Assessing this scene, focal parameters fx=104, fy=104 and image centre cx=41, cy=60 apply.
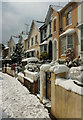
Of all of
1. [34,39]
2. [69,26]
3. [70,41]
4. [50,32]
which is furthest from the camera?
[34,39]

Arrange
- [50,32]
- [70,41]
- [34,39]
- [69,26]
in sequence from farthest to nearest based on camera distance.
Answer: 1. [34,39]
2. [50,32]
3. [69,26]
4. [70,41]

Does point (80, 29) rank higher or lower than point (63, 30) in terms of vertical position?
lower

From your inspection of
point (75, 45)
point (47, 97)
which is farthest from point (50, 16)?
point (47, 97)

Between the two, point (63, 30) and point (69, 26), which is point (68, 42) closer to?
point (69, 26)

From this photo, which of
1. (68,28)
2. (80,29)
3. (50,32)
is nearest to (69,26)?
(68,28)

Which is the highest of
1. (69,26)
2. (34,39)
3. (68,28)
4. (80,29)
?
(34,39)

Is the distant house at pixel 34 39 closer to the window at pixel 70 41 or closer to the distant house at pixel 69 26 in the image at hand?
the distant house at pixel 69 26

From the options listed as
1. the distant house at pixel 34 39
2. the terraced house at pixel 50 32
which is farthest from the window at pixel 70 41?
the distant house at pixel 34 39

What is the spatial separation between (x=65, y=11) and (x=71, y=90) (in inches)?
440

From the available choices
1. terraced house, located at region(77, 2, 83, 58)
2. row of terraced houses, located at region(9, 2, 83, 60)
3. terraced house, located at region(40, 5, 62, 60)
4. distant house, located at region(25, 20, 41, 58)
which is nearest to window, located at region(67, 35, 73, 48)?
row of terraced houses, located at region(9, 2, 83, 60)

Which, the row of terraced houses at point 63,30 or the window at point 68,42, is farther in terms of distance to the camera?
the window at point 68,42

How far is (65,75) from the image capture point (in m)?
3.43

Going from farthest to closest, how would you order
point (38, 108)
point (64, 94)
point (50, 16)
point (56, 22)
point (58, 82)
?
point (50, 16) → point (56, 22) → point (38, 108) → point (58, 82) → point (64, 94)

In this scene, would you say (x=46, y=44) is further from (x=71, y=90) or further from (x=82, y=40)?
(x=71, y=90)
